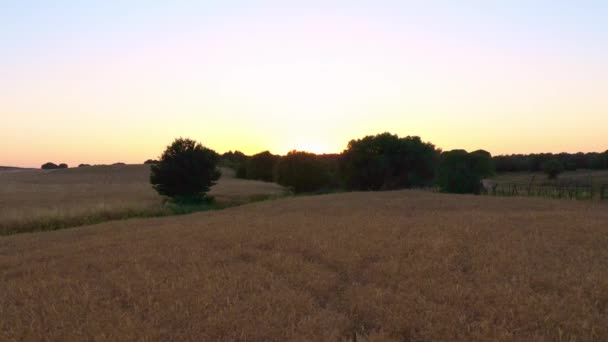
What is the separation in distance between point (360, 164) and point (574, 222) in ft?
152

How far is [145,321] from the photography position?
21.9 feet

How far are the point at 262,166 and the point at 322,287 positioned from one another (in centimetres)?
8715

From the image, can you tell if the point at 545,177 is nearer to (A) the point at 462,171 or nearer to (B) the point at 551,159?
(B) the point at 551,159

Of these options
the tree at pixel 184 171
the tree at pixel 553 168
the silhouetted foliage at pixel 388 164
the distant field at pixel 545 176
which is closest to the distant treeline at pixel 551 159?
the distant field at pixel 545 176

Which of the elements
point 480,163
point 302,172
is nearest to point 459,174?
point 480,163

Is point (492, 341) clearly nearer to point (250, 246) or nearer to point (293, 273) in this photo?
point (293, 273)

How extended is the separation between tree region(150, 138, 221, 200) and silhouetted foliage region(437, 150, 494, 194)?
22.5 metres

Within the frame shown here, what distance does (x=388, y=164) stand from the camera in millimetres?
60969

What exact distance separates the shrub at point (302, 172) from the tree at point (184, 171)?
83.8 feet

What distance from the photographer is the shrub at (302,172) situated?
70062mm

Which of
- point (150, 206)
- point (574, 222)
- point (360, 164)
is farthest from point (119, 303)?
point (360, 164)

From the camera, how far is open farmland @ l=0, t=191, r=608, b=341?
6312 millimetres

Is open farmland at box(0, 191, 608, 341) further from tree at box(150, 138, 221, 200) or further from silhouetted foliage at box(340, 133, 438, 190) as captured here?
silhouetted foliage at box(340, 133, 438, 190)

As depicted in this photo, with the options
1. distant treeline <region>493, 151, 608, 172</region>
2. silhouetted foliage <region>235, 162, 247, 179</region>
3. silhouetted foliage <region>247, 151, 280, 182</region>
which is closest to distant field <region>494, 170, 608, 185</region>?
distant treeline <region>493, 151, 608, 172</region>
